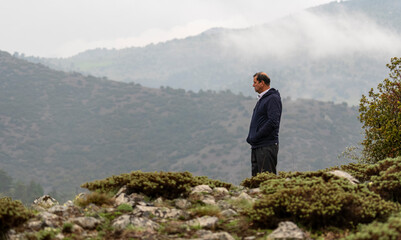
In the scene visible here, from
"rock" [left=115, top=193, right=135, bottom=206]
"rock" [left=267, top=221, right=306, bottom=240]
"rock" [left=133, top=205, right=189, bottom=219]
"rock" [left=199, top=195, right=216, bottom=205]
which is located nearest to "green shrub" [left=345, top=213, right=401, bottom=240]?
"rock" [left=267, top=221, right=306, bottom=240]

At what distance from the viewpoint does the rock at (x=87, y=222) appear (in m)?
6.26

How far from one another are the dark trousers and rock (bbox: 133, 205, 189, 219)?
2.67 metres

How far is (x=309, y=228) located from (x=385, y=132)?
6604mm

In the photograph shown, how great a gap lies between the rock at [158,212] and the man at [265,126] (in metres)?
2.63

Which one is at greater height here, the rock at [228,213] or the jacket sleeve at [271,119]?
the jacket sleeve at [271,119]

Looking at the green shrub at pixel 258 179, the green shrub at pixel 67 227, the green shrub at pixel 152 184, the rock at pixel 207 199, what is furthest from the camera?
the green shrub at pixel 258 179

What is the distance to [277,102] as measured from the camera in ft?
29.5

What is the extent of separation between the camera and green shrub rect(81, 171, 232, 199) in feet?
24.8

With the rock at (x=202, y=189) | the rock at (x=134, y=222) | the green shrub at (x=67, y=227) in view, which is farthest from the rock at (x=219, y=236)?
the rock at (x=202, y=189)

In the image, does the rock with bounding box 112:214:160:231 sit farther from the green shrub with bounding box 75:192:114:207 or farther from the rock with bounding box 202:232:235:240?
the green shrub with bounding box 75:192:114:207

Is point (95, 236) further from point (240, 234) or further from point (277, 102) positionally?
point (277, 102)

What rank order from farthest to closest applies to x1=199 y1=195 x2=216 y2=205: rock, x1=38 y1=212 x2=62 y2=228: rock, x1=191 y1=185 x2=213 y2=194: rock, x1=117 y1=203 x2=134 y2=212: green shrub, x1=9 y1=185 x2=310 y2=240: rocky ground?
x1=191 y1=185 x2=213 y2=194: rock < x1=199 y1=195 x2=216 y2=205: rock < x1=117 y1=203 x2=134 y2=212: green shrub < x1=38 y1=212 x2=62 y2=228: rock < x1=9 y1=185 x2=310 y2=240: rocky ground

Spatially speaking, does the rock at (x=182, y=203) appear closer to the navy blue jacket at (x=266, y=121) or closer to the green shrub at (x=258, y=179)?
the green shrub at (x=258, y=179)

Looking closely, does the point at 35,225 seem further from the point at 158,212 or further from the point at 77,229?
the point at 158,212
